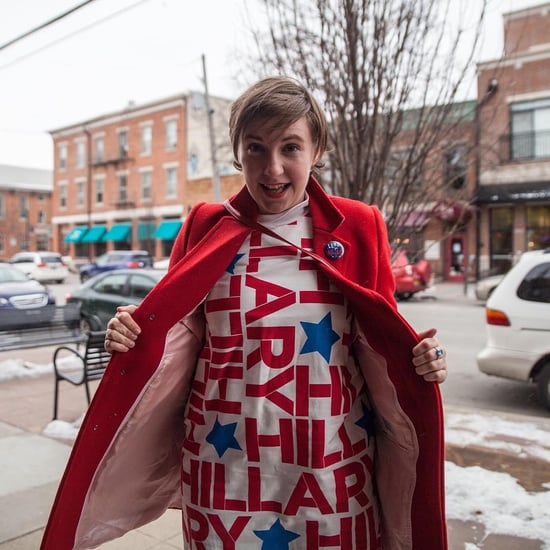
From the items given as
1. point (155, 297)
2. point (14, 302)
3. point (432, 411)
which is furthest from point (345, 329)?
point (14, 302)

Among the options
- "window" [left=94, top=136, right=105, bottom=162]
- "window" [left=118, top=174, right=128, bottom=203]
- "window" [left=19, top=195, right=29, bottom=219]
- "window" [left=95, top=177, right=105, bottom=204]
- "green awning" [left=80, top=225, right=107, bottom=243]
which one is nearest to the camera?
"window" [left=118, top=174, right=128, bottom=203]

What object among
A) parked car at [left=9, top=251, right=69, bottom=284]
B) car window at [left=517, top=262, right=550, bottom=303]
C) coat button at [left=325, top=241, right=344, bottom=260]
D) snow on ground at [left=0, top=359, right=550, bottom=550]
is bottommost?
snow on ground at [left=0, top=359, right=550, bottom=550]

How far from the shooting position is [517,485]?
3.78 m

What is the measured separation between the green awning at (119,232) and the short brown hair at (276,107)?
122ft

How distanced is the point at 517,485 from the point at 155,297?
126 inches

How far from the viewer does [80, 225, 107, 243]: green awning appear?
128 ft

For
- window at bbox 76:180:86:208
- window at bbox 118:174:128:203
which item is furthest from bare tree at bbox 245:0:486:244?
window at bbox 76:180:86:208

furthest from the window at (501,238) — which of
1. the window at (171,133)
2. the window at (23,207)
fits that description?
the window at (23,207)

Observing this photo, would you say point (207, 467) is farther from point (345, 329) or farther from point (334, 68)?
point (334, 68)

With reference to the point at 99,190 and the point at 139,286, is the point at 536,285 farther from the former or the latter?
the point at 99,190

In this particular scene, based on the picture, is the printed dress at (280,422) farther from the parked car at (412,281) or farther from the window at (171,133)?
the window at (171,133)

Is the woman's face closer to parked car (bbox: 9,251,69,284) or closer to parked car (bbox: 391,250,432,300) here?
parked car (bbox: 391,250,432,300)

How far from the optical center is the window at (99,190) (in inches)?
1574

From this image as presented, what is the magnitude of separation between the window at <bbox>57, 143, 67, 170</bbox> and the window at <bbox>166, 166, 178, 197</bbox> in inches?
483
